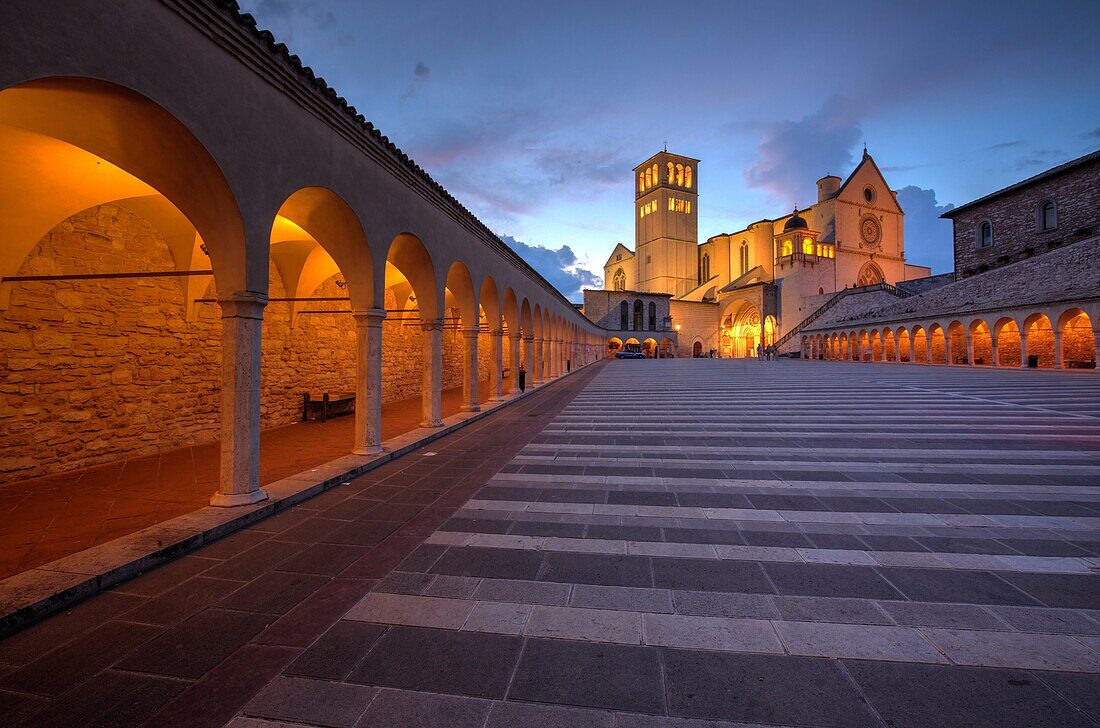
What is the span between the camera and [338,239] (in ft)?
23.3

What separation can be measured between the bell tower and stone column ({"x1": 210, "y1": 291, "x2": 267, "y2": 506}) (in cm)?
6729

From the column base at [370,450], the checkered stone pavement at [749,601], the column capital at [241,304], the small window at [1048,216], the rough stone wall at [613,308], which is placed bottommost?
the checkered stone pavement at [749,601]

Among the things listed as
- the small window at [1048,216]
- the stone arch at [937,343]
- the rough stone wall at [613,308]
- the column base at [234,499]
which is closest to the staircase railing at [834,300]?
the small window at [1048,216]

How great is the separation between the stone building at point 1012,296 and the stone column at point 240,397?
31.5 meters

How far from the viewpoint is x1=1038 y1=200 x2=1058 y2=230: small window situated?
30547mm

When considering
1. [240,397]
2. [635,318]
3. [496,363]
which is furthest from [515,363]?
[635,318]

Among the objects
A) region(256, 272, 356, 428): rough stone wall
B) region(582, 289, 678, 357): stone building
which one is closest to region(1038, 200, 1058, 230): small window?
region(582, 289, 678, 357): stone building

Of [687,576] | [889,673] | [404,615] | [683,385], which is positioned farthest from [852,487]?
[683,385]

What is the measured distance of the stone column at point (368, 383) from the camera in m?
7.08

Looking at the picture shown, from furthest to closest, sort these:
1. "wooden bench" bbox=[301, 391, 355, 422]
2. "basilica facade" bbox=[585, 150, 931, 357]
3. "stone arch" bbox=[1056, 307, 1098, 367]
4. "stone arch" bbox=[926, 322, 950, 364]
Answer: "basilica facade" bbox=[585, 150, 931, 357], "stone arch" bbox=[926, 322, 950, 364], "stone arch" bbox=[1056, 307, 1098, 367], "wooden bench" bbox=[301, 391, 355, 422]

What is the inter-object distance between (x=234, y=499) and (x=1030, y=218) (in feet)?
154

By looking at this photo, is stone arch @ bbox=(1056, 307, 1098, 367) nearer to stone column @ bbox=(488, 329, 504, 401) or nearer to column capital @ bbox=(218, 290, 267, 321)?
stone column @ bbox=(488, 329, 504, 401)

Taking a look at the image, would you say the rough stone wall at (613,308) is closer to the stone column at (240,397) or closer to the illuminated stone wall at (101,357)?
the illuminated stone wall at (101,357)

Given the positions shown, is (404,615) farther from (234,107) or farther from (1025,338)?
(1025,338)
